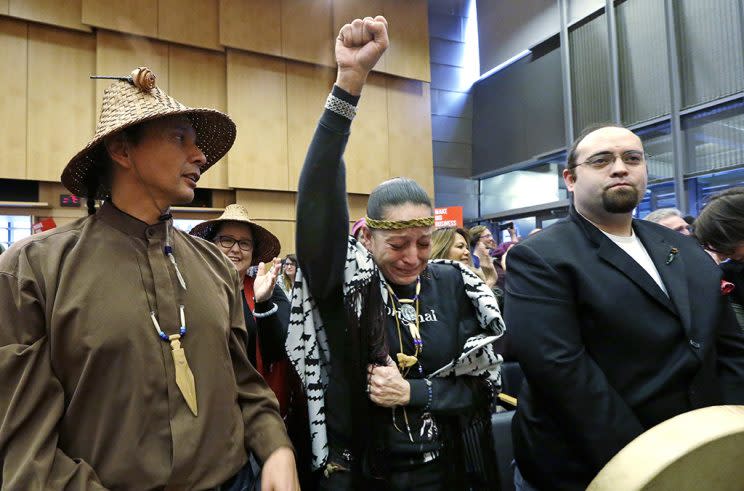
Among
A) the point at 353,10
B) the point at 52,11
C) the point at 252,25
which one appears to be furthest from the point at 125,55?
the point at 353,10

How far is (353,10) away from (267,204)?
317 centimetres

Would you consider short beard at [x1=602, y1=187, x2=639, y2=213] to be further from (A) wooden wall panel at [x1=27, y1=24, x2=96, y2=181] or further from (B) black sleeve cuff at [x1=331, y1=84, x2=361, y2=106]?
(A) wooden wall panel at [x1=27, y1=24, x2=96, y2=181]

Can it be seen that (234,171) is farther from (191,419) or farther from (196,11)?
(191,419)

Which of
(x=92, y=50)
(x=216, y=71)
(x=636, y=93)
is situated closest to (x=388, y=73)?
(x=216, y=71)

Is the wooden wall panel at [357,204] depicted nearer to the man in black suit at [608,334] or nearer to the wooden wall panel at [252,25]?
the wooden wall panel at [252,25]

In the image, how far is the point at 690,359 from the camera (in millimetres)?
1113

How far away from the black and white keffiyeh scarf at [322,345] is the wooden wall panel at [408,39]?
649 cm

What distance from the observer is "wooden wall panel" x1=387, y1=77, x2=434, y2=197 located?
23.7 feet

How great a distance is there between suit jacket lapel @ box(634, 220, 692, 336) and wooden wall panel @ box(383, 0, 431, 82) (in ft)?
20.6

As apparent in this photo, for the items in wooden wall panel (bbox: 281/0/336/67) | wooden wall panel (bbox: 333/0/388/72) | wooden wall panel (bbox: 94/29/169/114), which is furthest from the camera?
wooden wall panel (bbox: 333/0/388/72)

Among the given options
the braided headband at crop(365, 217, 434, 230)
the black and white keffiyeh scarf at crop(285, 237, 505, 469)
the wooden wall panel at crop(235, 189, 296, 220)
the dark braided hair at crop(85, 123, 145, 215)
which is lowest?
the black and white keffiyeh scarf at crop(285, 237, 505, 469)

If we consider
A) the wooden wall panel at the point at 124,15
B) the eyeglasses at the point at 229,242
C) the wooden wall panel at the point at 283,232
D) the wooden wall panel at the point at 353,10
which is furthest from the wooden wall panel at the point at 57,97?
the eyeglasses at the point at 229,242

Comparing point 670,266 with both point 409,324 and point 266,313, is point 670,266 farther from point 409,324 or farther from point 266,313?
point 266,313

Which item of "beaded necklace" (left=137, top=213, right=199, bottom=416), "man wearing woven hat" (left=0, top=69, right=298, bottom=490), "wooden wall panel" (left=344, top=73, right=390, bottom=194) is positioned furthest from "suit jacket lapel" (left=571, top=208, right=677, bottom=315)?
"wooden wall panel" (left=344, top=73, right=390, bottom=194)
